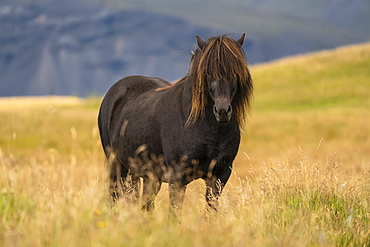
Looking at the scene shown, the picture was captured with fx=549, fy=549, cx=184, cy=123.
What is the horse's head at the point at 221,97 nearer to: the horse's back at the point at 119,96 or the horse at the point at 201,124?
the horse at the point at 201,124

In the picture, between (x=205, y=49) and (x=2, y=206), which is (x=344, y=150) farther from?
(x=2, y=206)

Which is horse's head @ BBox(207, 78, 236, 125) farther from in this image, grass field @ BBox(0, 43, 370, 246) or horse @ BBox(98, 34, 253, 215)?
grass field @ BBox(0, 43, 370, 246)

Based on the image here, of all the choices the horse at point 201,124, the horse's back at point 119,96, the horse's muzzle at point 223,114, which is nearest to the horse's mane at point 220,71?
the horse at point 201,124

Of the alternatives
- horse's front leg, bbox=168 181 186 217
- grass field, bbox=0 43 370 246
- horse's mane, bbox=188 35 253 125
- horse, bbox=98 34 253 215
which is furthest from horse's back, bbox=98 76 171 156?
horse's front leg, bbox=168 181 186 217

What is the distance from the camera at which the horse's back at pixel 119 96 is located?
25.8 ft

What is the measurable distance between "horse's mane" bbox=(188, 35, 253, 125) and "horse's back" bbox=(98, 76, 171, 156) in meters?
2.01

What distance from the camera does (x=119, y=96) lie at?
7.98 metres

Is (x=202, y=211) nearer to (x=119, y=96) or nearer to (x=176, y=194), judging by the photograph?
(x=176, y=194)

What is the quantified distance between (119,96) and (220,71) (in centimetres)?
276

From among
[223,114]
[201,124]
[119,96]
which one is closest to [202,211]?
[201,124]

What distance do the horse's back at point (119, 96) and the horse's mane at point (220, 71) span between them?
6.58 feet

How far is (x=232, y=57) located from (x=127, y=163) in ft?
7.41

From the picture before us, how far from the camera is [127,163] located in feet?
23.2

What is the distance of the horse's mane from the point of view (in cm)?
555
